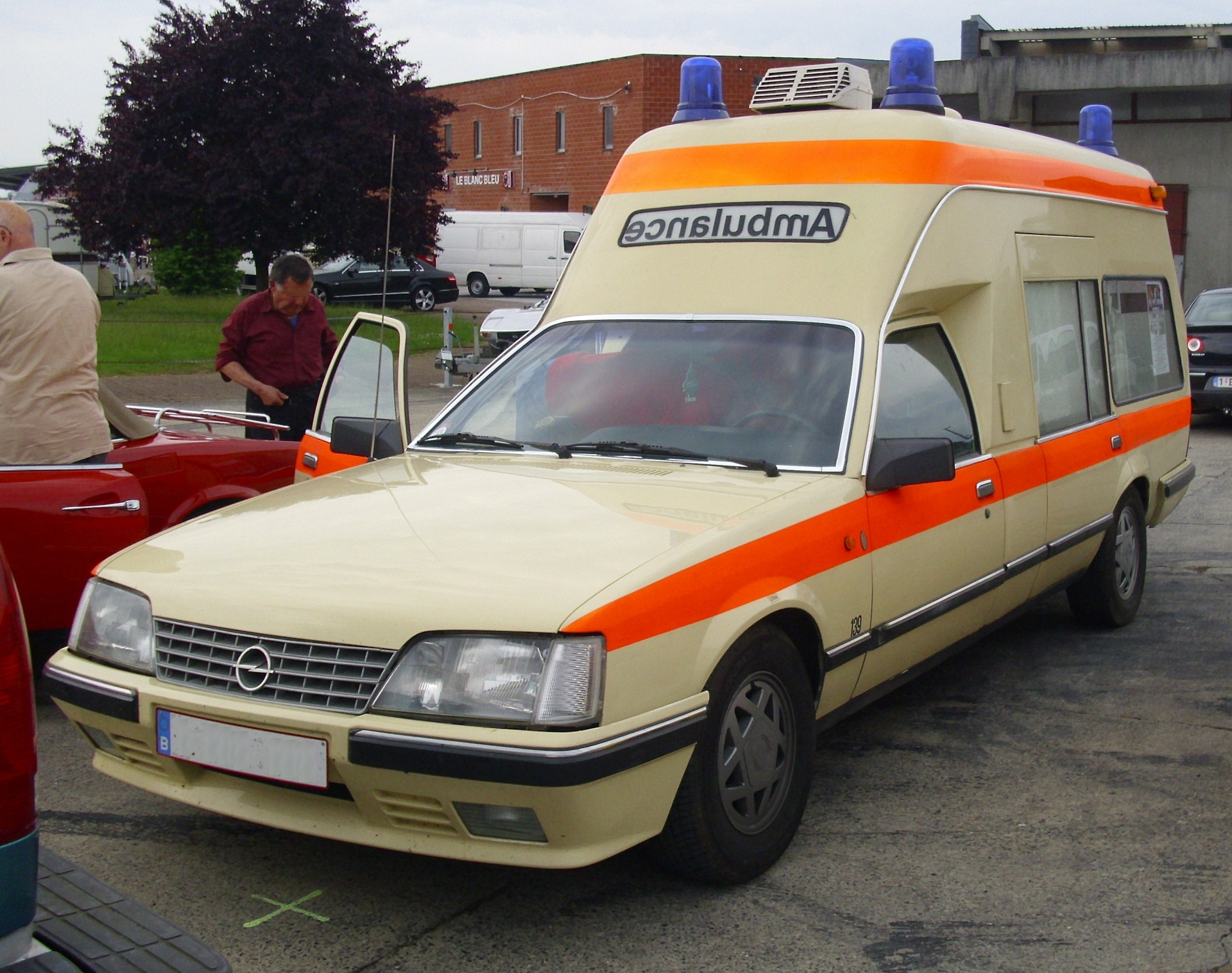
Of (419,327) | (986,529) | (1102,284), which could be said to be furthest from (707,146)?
(419,327)

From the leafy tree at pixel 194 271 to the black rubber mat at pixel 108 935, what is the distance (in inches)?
1390

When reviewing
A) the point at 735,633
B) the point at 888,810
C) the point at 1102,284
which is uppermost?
the point at 1102,284

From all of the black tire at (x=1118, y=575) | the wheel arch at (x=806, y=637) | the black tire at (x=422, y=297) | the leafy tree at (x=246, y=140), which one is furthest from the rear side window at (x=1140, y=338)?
the black tire at (x=422, y=297)

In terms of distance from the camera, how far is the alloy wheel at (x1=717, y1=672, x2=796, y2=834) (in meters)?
3.63

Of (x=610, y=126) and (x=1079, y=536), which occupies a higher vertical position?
(x=610, y=126)

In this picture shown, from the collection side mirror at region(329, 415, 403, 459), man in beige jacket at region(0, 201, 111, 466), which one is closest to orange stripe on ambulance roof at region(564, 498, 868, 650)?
side mirror at region(329, 415, 403, 459)

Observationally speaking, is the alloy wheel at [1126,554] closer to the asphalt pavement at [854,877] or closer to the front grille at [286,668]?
the asphalt pavement at [854,877]

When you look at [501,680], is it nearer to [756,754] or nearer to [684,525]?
[684,525]

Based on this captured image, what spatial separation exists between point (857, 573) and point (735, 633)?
774mm

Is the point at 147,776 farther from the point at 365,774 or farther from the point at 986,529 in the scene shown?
the point at 986,529

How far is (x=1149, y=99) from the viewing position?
89.0ft

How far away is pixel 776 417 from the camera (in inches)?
176

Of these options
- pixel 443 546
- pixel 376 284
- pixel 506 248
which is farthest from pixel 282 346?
pixel 506 248

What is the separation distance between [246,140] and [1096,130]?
916 inches
